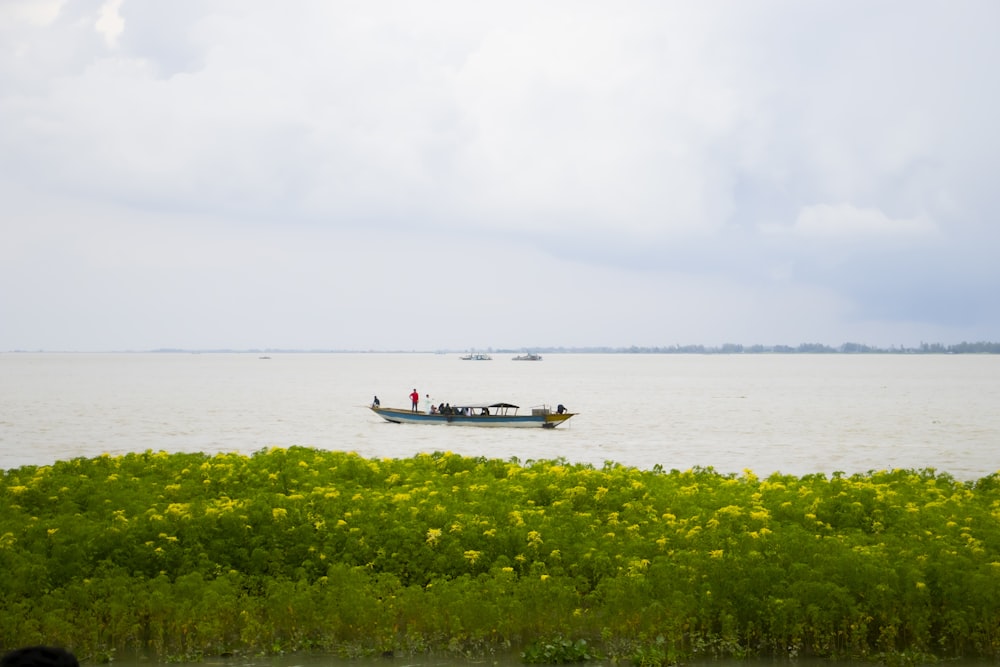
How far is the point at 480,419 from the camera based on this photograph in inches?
2938

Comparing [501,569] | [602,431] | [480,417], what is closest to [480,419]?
[480,417]

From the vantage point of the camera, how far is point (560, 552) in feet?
57.5

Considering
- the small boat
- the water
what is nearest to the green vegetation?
the water

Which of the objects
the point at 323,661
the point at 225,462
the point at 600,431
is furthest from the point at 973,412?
A: the point at 323,661

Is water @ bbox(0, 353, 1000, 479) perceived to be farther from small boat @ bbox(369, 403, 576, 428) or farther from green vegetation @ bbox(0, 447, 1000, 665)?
green vegetation @ bbox(0, 447, 1000, 665)

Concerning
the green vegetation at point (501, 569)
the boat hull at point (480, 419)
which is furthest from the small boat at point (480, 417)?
the green vegetation at point (501, 569)

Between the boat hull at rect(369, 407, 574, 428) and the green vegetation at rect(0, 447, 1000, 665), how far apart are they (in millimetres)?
51266

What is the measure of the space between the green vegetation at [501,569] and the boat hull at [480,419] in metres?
51.3

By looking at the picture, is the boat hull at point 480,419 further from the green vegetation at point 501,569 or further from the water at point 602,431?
the green vegetation at point 501,569

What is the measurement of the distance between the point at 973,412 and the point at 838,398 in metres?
28.1

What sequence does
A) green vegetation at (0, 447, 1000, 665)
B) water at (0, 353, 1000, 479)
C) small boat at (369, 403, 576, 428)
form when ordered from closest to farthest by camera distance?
1. green vegetation at (0, 447, 1000, 665)
2. water at (0, 353, 1000, 479)
3. small boat at (369, 403, 576, 428)

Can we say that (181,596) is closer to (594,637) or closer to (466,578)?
(466,578)

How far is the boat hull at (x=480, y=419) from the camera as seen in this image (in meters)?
74.2

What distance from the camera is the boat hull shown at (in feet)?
244
